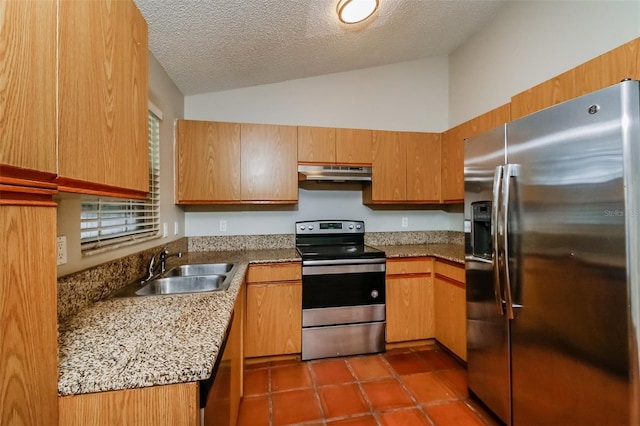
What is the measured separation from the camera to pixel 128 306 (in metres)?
1.21

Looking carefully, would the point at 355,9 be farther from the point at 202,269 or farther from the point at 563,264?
the point at 202,269

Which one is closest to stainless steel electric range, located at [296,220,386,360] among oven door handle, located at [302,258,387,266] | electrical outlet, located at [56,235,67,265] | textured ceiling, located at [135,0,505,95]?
oven door handle, located at [302,258,387,266]

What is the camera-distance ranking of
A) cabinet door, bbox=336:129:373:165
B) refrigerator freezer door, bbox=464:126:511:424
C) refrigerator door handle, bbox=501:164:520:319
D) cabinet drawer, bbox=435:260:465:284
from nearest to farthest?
refrigerator door handle, bbox=501:164:520:319 < refrigerator freezer door, bbox=464:126:511:424 < cabinet drawer, bbox=435:260:465:284 < cabinet door, bbox=336:129:373:165

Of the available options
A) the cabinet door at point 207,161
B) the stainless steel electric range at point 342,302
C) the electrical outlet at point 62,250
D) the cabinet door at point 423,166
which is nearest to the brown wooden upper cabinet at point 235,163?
the cabinet door at point 207,161

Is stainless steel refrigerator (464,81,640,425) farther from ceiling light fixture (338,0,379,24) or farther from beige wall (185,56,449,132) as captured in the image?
beige wall (185,56,449,132)

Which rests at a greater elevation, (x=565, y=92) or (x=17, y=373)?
(x=565, y=92)

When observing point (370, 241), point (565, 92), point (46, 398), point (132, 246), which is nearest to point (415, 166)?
point (370, 241)

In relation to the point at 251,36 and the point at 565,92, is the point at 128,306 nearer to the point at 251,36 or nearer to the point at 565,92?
the point at 251,36

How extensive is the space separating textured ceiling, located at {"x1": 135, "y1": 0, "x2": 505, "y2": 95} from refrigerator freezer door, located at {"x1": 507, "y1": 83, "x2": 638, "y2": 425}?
1.36 m

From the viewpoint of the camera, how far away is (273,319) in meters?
2.33

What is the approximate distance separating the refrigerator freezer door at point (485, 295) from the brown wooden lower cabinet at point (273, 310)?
1280 mm

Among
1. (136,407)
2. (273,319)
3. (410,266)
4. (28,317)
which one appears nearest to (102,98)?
(28,317)

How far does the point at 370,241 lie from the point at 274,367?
4.93ft

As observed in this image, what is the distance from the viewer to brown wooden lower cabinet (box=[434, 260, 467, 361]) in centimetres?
222
